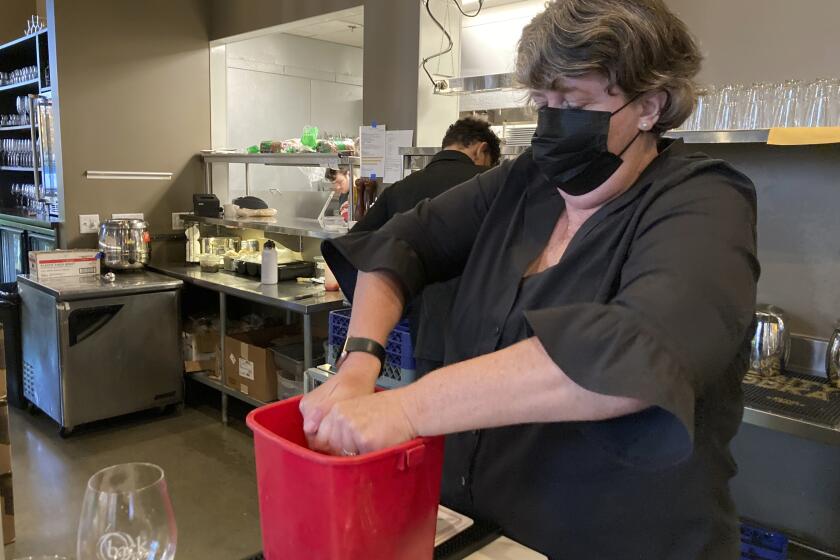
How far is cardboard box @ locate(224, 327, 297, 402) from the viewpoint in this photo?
364 cm

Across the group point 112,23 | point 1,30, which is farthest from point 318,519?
point 1,30

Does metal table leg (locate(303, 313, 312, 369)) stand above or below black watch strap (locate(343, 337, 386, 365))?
below

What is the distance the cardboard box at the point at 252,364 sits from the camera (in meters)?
3.64

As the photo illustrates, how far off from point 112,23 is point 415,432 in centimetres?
435

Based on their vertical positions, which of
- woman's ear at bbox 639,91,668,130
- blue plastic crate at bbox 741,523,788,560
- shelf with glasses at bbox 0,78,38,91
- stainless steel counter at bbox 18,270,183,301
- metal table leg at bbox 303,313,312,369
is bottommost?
blue plastic crate at bbox 741,523,788,560

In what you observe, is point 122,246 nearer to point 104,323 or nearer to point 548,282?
point 104,323

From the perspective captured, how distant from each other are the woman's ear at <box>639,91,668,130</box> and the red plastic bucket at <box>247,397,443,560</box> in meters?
0.58

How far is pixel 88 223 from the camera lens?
4270mm

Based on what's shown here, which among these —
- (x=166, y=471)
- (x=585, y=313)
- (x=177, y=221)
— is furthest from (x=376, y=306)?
(x=177, y=221)

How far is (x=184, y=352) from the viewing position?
410cm

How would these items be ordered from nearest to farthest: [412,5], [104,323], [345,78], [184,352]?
[412,5], [104,323], [184,352], [345,78]

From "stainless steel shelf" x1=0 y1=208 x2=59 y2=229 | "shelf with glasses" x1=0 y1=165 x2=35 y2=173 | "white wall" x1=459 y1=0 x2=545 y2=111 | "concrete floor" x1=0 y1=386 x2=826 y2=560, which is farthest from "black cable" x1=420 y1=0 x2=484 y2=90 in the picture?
"shelf with glasses" x1=0 y1=165 x2=35 y2=173

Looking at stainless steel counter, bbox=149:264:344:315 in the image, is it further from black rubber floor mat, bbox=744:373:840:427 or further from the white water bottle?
black rubber floor mat, bbox=744:373:840:427

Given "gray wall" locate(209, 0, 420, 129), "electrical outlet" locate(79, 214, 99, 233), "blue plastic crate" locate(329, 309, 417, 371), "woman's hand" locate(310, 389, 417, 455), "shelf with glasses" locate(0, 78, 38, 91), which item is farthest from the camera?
"shelf with glasses" locate(0, 78, 38, 91)
